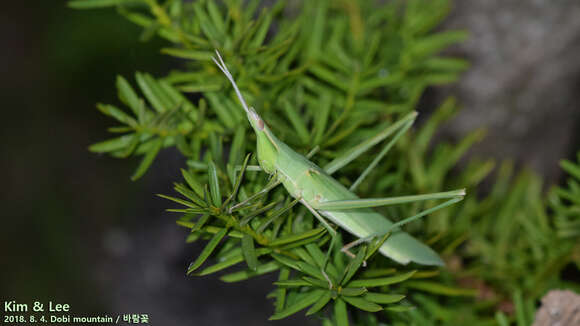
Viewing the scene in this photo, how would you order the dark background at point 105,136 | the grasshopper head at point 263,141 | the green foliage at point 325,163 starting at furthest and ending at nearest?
the dark background at point 105,136 < the grasshopper head at point 263,141 < the green foliage at point 325,163

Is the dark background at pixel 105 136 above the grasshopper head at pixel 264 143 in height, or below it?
above

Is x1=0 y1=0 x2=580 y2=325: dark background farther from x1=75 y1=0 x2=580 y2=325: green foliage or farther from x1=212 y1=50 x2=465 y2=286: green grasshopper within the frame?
x1=212 y1=50 x2=465 y2=286: green grasshopper

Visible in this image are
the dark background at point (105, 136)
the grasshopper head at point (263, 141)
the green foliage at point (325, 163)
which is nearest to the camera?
the green foliage at point (325, 163)

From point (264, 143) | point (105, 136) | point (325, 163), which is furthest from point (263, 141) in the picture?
point (105, 136)

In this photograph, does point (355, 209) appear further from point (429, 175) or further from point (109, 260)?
point (109, 260)

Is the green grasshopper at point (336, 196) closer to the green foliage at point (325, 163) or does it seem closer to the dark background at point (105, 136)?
the green foliage at point (325, 163)

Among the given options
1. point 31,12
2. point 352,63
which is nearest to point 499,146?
point 352,63

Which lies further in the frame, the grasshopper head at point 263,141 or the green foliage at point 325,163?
the grasshopper head at point 263,141

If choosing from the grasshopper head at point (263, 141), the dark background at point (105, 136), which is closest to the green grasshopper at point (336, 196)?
the grasshopper head at point (263, 141)
